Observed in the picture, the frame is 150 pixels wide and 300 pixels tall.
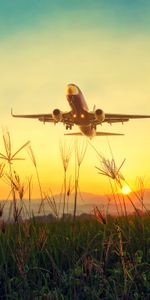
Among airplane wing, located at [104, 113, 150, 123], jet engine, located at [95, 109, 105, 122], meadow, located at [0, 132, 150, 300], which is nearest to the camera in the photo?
meadow, located at [0, 132, 150, 300]

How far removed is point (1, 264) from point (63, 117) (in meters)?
53.4

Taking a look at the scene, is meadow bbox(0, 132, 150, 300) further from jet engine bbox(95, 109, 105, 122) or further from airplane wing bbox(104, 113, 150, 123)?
airplane wing bbox(104, 113, 150, 123)

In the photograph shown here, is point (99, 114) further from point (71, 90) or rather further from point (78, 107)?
point (71, 90)

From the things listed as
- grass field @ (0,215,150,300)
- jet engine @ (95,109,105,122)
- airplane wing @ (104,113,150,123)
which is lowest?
grass field @ (0,215,150,300)

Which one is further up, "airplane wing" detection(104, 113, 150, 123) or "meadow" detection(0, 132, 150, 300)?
"airplane wing" detection(104, 113, 150, 123)

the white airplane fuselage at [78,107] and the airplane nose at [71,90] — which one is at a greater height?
the airplane nose at [71,90]

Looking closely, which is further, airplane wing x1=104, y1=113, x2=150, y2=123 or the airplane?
airplane wing x1=104, y1=113, x2=150, y2=123

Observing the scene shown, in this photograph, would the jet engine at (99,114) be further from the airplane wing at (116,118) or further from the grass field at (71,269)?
the grass field at (71,269)

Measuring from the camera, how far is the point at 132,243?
278 inches

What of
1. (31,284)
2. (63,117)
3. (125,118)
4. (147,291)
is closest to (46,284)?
(31,284)

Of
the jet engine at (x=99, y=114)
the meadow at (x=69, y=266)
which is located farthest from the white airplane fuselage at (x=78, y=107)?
the meadow at (x=69, y=266)

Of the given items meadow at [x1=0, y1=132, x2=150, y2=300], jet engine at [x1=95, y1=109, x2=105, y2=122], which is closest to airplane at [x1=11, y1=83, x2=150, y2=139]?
jet engine at [x1=95, y1=109, x2=105, y2=122]

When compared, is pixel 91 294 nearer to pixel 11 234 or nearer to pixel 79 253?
pixel 79 253

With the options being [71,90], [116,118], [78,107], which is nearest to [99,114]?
[78,107]
